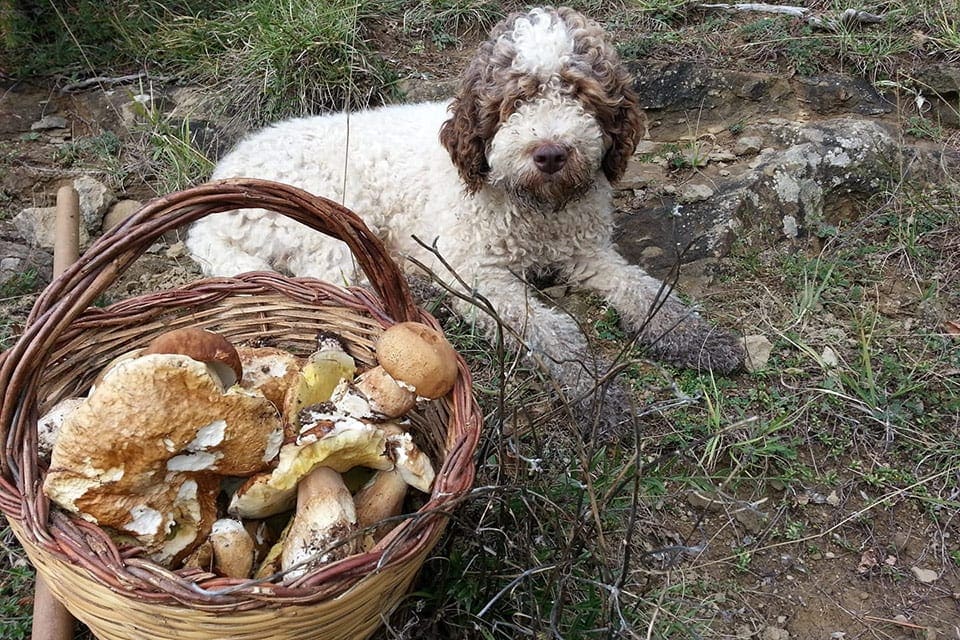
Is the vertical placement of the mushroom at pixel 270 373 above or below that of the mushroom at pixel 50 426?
below

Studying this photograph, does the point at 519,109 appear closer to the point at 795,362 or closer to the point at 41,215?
the point at 795,362

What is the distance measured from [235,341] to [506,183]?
1390mm

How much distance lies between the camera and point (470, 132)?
10.5ft

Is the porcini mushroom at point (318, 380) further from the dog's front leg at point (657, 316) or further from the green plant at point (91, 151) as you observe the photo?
the green plant at point (91, 151)

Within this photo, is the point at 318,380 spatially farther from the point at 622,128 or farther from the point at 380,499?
the point at 622,128

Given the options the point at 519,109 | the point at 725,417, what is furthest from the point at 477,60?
the point at 725,417

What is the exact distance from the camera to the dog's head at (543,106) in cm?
303

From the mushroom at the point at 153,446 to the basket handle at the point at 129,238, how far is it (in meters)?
0.22

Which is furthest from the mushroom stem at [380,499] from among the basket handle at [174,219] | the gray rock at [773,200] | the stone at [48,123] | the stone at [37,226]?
the stone at [48,123]

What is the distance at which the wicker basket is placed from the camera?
5.08 ft

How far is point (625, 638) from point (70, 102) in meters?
4.90

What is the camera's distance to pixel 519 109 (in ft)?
10.1

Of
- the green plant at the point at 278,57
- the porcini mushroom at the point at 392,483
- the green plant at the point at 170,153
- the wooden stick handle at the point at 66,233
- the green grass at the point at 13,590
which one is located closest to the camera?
the porcini mushroom at the point at 392,483

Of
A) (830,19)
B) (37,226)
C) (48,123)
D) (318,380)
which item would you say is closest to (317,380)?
(318,380)
